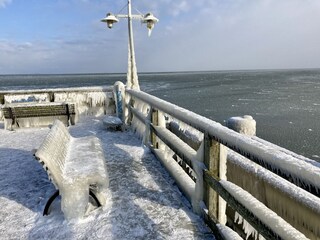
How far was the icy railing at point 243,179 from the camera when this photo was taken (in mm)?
1728

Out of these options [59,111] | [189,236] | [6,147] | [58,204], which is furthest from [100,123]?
[189,236]

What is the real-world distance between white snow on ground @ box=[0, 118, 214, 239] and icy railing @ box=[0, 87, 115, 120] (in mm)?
4666

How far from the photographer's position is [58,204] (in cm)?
345

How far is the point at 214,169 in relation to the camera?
269cm

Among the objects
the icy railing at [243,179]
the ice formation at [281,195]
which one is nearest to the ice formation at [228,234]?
the icy railing at [243,179]

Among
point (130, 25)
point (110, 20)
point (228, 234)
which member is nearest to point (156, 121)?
point (228, 234)

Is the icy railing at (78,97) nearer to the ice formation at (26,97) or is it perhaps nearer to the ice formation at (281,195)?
the ice formation at (26,97)

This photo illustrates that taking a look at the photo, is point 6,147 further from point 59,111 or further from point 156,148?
point 156,148

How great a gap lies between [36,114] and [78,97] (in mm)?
1987

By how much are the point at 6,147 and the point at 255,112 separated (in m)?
32.7

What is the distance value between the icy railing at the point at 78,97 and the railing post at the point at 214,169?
299 inches

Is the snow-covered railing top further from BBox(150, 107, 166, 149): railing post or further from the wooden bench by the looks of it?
the wooden bench

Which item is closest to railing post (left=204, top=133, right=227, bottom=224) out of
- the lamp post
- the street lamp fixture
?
the lamp post

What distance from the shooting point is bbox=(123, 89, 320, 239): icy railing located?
1728mm
